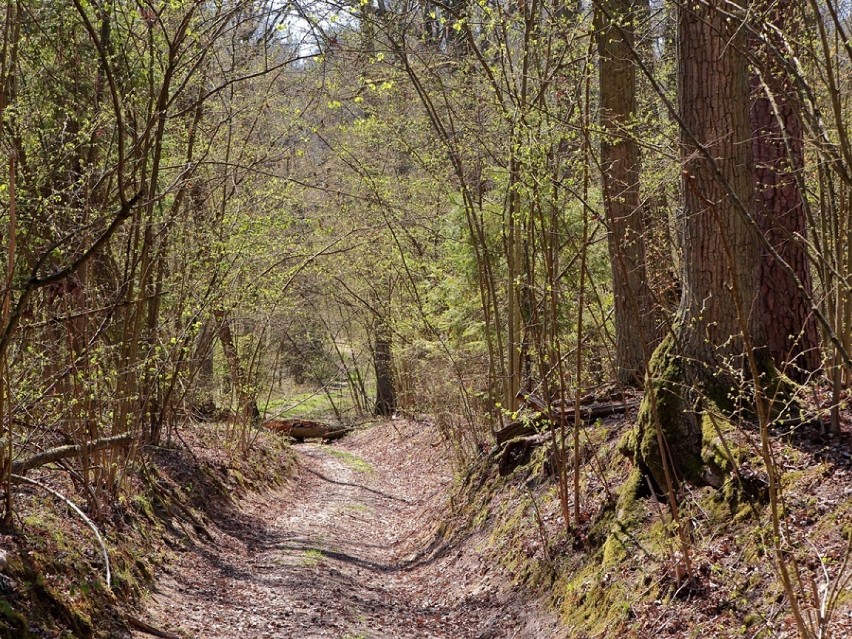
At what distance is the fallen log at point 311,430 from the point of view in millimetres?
20234

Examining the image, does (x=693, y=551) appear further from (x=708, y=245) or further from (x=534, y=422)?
(x=534, y=422)

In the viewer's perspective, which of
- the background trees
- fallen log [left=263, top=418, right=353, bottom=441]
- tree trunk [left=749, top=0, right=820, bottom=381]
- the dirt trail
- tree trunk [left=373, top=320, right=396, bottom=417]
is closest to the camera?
the background trees

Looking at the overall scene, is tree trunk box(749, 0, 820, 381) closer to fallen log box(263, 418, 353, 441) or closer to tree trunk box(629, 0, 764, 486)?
tree trunk box(629, 0, 764, 486)

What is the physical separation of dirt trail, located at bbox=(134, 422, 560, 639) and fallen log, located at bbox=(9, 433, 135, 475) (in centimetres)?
128

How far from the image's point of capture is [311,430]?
2077cm

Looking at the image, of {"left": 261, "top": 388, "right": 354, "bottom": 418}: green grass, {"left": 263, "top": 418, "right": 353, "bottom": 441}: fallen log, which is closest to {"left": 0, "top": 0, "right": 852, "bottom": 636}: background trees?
{"left": 263, "top": 418, "right": 353, "bottom": 441}: fallen log

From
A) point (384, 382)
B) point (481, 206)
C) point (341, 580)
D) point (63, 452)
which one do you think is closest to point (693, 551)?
point (341, 580)

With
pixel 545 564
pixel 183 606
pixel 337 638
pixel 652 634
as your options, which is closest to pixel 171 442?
pixel 183 606

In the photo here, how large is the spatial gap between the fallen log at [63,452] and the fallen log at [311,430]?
44.1 feet

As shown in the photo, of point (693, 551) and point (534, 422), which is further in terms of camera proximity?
point (534, 422)

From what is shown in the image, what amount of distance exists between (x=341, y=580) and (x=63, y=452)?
305 cm

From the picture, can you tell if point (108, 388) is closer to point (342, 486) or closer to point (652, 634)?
point (652, 634)

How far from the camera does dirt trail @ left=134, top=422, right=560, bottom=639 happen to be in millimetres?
6176

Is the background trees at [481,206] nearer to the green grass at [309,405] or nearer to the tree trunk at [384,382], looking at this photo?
the tree trunk at [384,382]
